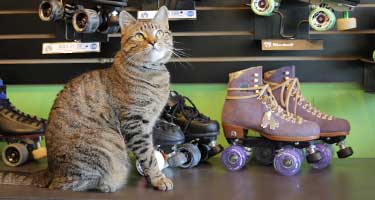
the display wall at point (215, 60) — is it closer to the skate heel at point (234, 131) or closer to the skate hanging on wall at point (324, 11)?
the skate hanging on wall at point (324, 11)

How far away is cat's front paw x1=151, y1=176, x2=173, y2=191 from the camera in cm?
130

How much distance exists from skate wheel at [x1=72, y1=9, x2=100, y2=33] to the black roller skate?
351 mm

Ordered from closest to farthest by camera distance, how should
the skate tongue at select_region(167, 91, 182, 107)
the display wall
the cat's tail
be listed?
the cat's tail, the skate tongue at select_region(167, 91, 182, 107), the display wall

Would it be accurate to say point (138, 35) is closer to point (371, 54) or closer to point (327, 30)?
point (327, 30)

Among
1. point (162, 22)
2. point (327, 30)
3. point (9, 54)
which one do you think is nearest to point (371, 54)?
point (327, 30)

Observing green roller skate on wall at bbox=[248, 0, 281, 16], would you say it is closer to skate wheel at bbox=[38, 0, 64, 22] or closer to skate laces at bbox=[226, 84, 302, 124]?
skate laces at bbox=[226, 84, 302, 124]

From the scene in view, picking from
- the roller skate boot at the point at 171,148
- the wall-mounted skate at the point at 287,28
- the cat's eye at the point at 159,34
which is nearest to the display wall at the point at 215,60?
the wall-mounted skate at the point at 287,28

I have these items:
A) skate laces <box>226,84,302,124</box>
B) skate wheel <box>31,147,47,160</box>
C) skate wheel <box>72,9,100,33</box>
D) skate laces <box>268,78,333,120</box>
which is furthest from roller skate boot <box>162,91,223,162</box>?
skate wheel <box>31,147,47,160</box>

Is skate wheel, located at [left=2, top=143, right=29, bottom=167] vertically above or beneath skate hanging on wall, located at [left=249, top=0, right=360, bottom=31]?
beneath

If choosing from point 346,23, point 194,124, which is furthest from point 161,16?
point 346,23

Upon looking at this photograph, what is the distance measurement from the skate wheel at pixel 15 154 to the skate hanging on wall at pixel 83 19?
0.35 m

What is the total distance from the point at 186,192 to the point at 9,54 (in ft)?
3.10

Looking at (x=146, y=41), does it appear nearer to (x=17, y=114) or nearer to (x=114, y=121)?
(x=114, y=121)

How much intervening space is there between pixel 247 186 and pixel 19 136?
2.58 ft
